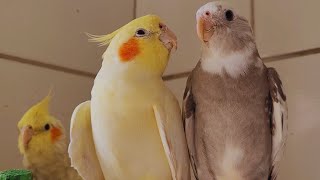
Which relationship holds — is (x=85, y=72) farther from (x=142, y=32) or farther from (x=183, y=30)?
(x=142, y=32)

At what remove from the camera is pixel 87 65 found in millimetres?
873

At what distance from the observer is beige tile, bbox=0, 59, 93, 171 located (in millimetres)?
743

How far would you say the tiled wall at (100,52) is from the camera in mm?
695

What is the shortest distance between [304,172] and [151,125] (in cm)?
26

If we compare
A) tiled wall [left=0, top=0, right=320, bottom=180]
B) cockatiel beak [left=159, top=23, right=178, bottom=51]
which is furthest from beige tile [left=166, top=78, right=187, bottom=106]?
cockatiel beak [left=159, top=23, right=178, bottom=51]

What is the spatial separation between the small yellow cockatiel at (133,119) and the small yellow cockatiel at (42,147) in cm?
14

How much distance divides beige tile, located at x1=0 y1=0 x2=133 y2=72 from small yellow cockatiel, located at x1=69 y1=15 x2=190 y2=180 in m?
0.25

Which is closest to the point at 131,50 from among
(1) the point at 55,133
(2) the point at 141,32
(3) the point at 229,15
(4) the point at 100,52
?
(2) the point at 141,32

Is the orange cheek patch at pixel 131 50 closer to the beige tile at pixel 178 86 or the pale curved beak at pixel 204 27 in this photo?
the pale curved beak at pixel 204 27

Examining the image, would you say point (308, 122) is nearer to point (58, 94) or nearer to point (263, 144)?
point (263, 144)

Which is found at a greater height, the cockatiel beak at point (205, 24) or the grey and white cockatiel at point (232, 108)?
the cockatiel beak at point (205, 24)

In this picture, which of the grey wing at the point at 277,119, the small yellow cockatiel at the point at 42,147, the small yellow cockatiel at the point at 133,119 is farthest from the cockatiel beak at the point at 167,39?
the small yellow cockatiel at the point at 42,147

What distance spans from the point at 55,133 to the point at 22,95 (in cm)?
9

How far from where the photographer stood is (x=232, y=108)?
57 cm
